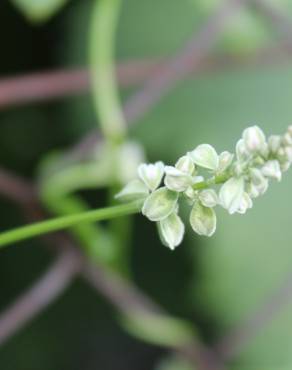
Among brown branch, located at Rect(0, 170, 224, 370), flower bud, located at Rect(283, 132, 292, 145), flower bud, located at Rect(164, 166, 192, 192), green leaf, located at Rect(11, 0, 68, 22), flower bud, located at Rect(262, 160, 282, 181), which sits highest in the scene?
green leaf, located at Rect(11, 0, 68, 22)

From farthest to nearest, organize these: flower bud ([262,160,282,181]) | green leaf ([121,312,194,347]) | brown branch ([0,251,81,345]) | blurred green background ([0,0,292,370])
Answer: blurred green background ([0,0,292,370]) < green leaf ([121,312,194,347]) < brown branch ([0,251,81,345]) < flower bud ([262,160,282,181])

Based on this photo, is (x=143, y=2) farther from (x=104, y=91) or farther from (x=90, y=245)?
(x=90, y=245)

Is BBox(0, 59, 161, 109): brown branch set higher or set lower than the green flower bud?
higher

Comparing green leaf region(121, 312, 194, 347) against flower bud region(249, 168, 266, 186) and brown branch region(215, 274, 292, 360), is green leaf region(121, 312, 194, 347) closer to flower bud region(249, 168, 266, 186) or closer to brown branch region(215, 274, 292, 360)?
brown branch region(215, 274, 292, 360)

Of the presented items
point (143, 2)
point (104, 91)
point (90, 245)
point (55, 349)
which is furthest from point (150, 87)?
point (55, 349)

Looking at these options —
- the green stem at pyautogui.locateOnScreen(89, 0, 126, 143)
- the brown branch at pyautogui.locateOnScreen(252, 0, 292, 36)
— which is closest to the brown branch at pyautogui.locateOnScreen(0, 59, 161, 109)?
the green stem at pyautogui.locateOnScreen(89, 0, 126, 143)

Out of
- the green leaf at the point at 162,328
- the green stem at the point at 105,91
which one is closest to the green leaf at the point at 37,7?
the green stem at the point at 105,91
